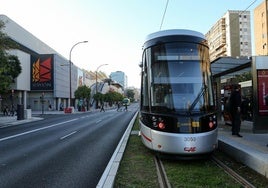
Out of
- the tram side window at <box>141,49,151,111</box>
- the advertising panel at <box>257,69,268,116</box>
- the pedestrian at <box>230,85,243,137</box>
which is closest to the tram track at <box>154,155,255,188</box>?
the tram side window at <box>141,49,151,111</box>

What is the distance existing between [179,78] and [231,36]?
121m

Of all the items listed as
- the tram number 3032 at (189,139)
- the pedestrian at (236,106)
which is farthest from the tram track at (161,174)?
the pedestrian at (236,106)

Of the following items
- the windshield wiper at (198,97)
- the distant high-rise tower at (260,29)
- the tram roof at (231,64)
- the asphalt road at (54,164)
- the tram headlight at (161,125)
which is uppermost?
the distant high-rise tower at (260,29)

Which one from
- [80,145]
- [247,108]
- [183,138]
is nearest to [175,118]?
[183,138]

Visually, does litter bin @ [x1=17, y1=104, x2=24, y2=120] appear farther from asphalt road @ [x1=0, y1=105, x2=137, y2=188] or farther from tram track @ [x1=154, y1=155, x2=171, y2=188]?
tram track @ [x1=154, y1=155, x2=171, y2=188]

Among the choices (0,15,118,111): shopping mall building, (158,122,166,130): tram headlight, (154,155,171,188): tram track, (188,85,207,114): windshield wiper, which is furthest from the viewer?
(0,15,118,111): shopping mall building

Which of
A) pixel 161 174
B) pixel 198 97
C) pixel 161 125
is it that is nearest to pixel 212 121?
pixel 198 97

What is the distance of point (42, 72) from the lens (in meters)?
71.2

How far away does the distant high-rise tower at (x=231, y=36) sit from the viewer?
12299 cm

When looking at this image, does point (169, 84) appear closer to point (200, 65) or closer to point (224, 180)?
point (200, 65)

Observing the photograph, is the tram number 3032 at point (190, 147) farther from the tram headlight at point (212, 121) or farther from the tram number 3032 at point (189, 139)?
the tram headlight at point (212, 121)

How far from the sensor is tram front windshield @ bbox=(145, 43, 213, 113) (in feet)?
30.3

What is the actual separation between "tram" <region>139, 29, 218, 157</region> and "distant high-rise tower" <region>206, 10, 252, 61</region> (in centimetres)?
11309

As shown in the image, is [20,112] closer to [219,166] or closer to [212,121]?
[212,121]
